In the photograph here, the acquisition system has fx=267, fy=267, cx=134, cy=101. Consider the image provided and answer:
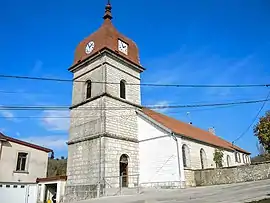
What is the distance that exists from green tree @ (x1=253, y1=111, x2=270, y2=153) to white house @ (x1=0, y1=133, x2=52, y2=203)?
1869 centimetres

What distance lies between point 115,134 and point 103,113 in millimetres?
2060

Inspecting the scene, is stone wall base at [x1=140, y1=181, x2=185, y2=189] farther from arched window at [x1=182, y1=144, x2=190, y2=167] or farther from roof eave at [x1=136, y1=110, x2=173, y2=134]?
roof eave at [x1=136, y1=110, x2=173, y2=134]

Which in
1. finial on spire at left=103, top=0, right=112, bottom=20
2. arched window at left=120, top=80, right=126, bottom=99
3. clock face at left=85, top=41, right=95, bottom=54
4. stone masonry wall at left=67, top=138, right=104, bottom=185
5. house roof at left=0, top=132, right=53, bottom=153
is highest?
finial on spire at left=103, top=0, right=112, bottom=20

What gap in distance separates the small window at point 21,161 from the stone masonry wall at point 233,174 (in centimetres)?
1485

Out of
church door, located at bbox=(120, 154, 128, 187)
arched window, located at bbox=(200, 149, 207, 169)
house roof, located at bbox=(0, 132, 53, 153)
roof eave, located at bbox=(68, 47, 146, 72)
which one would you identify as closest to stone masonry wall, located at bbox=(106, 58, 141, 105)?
roof eave, located at bbox=(68, 47, 146, 72)

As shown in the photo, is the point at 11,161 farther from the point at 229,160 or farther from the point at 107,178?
the point at 229,160

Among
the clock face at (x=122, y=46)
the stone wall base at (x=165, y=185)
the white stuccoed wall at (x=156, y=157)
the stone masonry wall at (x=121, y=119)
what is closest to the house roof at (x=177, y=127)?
the white stuccoed wall at (x=156, y=157)

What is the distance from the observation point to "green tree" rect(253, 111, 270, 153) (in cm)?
2116

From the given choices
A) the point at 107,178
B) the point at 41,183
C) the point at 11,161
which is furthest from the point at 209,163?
the point at 11,161

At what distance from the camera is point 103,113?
2222 cm

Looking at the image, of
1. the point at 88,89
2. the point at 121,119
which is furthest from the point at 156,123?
the point at 88,89

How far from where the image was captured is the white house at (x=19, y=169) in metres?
21.5

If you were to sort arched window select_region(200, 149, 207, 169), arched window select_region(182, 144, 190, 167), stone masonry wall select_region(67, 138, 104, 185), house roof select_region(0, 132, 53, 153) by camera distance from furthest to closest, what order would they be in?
arched window select_region(200, 149, 207, 169), arched window select_region(182, 144, 190, 167), house roof select_region(0, 132, 53, 153), stone masonry wall select_region(67, 138, 104, 185)

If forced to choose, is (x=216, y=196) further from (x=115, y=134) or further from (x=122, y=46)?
(x=122, y=46)
